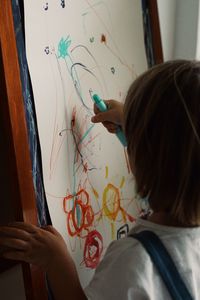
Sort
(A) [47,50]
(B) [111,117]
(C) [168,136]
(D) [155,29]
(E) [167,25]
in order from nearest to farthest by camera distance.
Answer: (C) [168,136]
(A) [47,50]
(B) [111,117]
(D) [155,29]
(E) [167,25]

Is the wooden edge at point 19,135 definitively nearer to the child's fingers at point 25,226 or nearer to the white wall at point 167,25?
the child's fingers at point 25,226

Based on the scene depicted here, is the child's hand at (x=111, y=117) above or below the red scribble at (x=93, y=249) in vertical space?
above

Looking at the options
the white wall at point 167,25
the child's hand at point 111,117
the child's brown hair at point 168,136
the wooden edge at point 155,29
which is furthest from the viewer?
the white wall at point 167,25

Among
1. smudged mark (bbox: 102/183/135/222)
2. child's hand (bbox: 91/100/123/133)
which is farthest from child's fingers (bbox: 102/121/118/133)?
smudged mark (bbox: 102/183/135/222)

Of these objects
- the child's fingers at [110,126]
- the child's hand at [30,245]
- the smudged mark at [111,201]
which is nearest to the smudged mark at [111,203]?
the smudged mark at [111,201]

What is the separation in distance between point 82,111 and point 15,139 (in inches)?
7.6

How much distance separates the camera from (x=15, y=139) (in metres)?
0.62

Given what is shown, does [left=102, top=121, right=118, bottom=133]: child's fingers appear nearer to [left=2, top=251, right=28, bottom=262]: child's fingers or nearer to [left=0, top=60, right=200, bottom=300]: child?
[left=0, top=60, right=200, bottom=300]: child

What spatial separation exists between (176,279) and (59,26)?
0.44 metres

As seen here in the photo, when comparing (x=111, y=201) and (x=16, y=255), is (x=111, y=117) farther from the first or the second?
(x=16, y=255)

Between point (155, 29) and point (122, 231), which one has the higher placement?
point (155, 29)

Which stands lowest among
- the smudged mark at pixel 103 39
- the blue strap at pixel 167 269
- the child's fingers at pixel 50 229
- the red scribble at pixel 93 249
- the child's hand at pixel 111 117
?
the red scribble at pixel 93 249

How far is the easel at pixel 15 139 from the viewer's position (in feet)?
1.99

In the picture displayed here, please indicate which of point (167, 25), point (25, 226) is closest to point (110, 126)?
point (25, 226)
